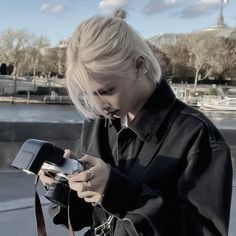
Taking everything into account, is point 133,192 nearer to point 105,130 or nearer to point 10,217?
point 105,130

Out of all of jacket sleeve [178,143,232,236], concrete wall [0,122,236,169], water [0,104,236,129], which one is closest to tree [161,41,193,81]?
water [0,104,236,129]

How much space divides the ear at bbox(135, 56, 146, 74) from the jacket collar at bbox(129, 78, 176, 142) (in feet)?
0.29

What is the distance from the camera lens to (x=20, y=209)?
4348 mm

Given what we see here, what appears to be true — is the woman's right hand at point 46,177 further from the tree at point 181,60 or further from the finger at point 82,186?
the tree at point 181,60

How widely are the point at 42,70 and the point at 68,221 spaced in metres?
60.4

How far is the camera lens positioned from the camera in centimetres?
140

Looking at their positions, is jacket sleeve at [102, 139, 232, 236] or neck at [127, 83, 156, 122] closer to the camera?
jacket sleeve at [102, 139, 232, 236]

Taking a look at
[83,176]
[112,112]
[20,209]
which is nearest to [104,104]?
[112,112]

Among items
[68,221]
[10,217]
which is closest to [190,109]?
[68,221]

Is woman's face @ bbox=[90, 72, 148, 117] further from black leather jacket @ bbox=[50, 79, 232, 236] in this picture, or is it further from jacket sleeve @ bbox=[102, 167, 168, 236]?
jacket sleeve @ bbox=[102, 167, 168, 236]

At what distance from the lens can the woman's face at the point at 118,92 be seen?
1.38 metres

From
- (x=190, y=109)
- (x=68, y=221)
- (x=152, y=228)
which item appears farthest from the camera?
(x=68, y=221)

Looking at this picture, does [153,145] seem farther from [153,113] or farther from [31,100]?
[31,100]

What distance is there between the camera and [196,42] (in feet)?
192
